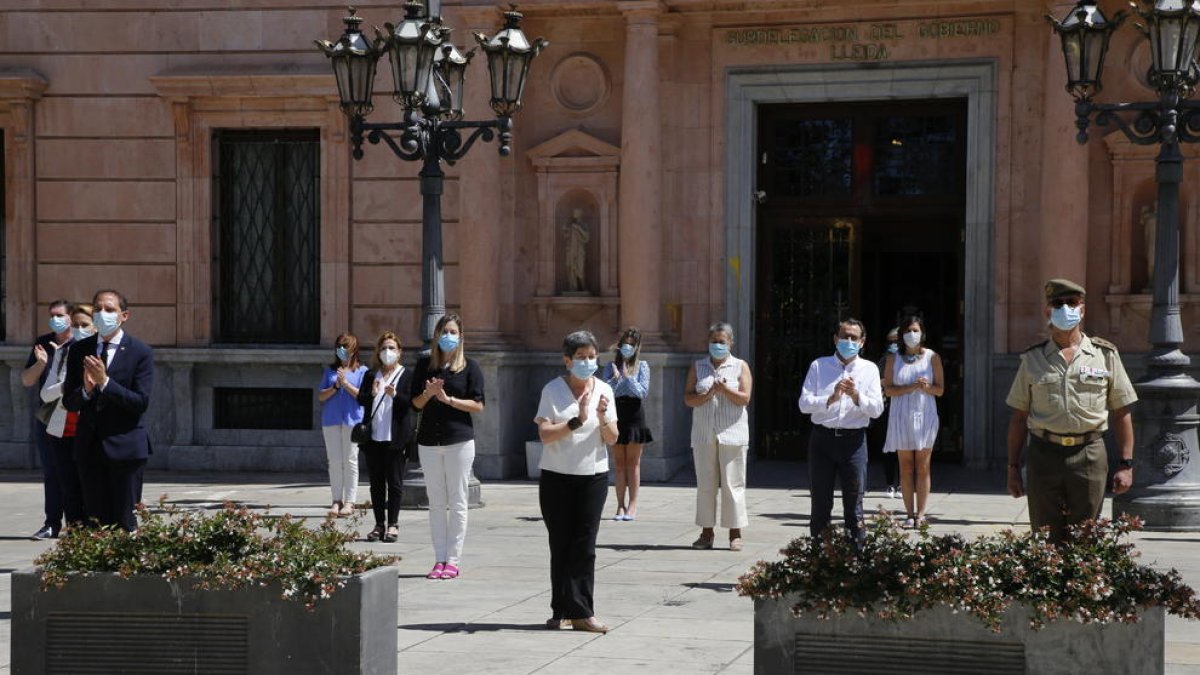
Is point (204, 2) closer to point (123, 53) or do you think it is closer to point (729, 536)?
point (123, 53)

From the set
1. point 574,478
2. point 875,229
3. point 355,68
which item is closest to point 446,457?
point 574,478

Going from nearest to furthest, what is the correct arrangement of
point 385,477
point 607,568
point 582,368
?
point 582,368 < point 607,568 < point 385,477

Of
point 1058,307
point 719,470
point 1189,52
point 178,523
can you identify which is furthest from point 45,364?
point 1189,52

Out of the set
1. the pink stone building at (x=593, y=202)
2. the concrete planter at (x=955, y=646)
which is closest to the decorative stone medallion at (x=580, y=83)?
the pink stone building at (x=593, y=202)

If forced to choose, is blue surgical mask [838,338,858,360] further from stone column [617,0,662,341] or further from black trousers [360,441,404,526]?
stone column [617,0,662,341]

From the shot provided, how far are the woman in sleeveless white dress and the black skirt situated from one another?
7.46 ft

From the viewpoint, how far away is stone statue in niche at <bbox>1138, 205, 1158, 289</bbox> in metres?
19.6

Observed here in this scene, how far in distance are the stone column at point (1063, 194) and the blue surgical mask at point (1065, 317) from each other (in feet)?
32.5

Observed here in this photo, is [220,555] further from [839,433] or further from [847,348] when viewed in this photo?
[847,348]

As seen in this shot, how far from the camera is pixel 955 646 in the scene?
6.96 metres

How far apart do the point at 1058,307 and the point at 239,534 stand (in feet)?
15.2

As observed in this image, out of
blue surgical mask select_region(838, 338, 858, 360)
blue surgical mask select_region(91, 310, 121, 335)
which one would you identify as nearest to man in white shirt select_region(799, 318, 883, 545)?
blue surgical mask select_region(838, 338, 858, 360)

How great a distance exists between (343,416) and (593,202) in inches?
245

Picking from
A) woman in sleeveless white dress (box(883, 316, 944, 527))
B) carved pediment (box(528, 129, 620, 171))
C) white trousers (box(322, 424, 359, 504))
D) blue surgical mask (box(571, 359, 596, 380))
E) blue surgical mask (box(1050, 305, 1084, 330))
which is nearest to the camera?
blue surgical mask (box(1050, 305, 1084, 330))
